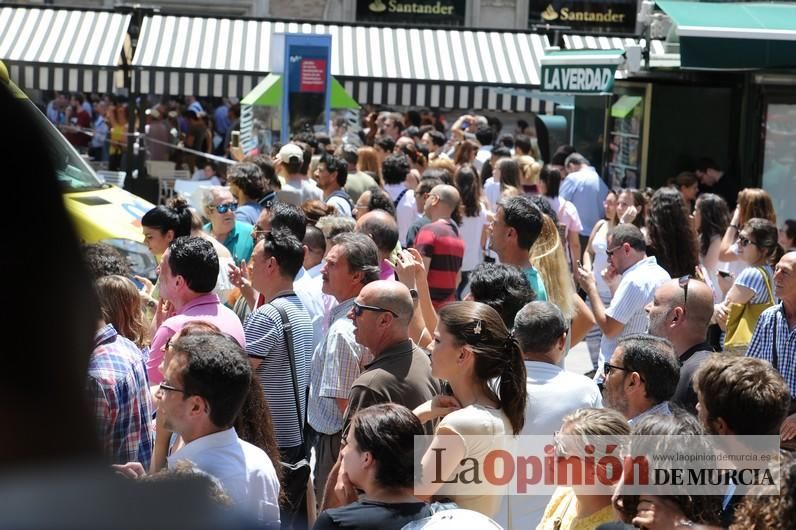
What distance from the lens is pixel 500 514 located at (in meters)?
4.18

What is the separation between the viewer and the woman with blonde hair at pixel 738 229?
783 cm

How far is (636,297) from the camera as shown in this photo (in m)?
6.47

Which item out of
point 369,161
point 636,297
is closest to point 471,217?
point 369,161

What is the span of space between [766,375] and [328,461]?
2.16 m

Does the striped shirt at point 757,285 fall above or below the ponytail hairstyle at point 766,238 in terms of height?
below

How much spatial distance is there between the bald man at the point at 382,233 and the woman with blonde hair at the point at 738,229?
2.46m

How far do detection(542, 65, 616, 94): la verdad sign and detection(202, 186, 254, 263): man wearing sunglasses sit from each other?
6782 millimetres

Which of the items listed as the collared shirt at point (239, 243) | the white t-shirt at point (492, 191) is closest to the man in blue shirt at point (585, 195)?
the white t-shirt at point (492, 191)

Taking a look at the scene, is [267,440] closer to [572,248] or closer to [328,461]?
[328,461]

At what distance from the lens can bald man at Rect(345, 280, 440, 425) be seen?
4.69m

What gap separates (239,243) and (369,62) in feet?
48.4

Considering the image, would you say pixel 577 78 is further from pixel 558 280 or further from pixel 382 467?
pixel 382 467

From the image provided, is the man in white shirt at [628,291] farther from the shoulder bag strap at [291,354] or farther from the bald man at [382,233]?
the shoulder bag strap at [291,354]

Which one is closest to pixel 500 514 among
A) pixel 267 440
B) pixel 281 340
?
pixel 267 440
